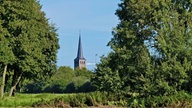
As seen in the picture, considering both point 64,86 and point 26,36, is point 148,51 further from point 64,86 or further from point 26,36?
point 64,86

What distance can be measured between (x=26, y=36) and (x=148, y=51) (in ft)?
Result: 56.3

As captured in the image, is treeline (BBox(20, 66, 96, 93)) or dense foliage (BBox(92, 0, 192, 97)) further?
A: treeline (BBox(20, 66, 96, 93))

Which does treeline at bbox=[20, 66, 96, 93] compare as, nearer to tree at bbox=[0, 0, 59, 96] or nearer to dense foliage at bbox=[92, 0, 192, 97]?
tree at bbox=[0, 0, 59, 96]

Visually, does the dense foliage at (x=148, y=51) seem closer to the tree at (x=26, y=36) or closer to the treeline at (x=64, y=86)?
the tree at (x=26, y=36)

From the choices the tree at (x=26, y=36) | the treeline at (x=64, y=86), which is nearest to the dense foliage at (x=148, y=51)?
the tree at (x=26, y=36)

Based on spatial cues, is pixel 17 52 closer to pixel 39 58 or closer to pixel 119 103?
pixel 39 58

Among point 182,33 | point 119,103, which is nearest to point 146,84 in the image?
point 182,33

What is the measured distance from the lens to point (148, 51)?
1407 inches

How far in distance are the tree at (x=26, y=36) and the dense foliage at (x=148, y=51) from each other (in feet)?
33.6

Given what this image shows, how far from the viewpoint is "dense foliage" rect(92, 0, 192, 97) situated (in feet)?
104

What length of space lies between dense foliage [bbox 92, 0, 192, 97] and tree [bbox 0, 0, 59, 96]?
10238mm

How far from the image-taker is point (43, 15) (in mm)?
56250

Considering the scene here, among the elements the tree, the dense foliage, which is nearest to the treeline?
the tree

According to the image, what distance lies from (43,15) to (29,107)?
110 ft
